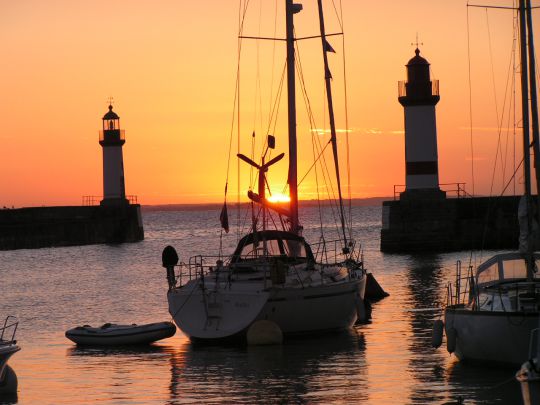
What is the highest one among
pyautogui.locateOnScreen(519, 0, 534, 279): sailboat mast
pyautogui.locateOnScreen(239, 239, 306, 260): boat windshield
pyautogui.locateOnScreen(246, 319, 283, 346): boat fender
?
pyautogui.locateOnScreen(519, 0, 534, 279): sailboat mast

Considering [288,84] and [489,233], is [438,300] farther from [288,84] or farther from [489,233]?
[489,233]

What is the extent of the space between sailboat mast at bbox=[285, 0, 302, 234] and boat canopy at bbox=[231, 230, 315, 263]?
1267mm

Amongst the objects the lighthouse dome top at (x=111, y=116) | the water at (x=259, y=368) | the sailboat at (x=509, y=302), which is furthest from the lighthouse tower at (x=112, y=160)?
the sailboat at (x=509, y=302)

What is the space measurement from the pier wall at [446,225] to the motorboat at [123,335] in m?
33.3

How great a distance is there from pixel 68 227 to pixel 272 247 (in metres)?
58.1

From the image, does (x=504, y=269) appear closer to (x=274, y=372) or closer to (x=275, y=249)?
(x=274, y=372)

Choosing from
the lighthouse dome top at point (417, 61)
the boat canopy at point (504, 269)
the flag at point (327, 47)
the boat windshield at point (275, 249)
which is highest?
the lighthouse dome top at point (417, 61)

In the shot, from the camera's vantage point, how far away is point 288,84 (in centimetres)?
3003

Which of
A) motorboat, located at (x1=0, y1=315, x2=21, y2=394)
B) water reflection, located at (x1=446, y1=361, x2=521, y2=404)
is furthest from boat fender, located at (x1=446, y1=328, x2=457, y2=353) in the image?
motorboat, located at (x1=0, y1=315, x2=21, y2=394)

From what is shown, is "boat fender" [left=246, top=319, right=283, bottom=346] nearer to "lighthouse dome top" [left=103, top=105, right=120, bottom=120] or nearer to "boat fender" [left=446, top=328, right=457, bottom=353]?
"boat fender" [left=446, top=328, right=457, bottom=353]

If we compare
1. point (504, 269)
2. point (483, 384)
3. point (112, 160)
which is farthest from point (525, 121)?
point (112, 160)

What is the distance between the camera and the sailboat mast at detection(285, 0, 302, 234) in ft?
95.8

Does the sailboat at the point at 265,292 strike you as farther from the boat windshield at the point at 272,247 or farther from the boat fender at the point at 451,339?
the boat fender at the point at 451,339

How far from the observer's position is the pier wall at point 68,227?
270ft
